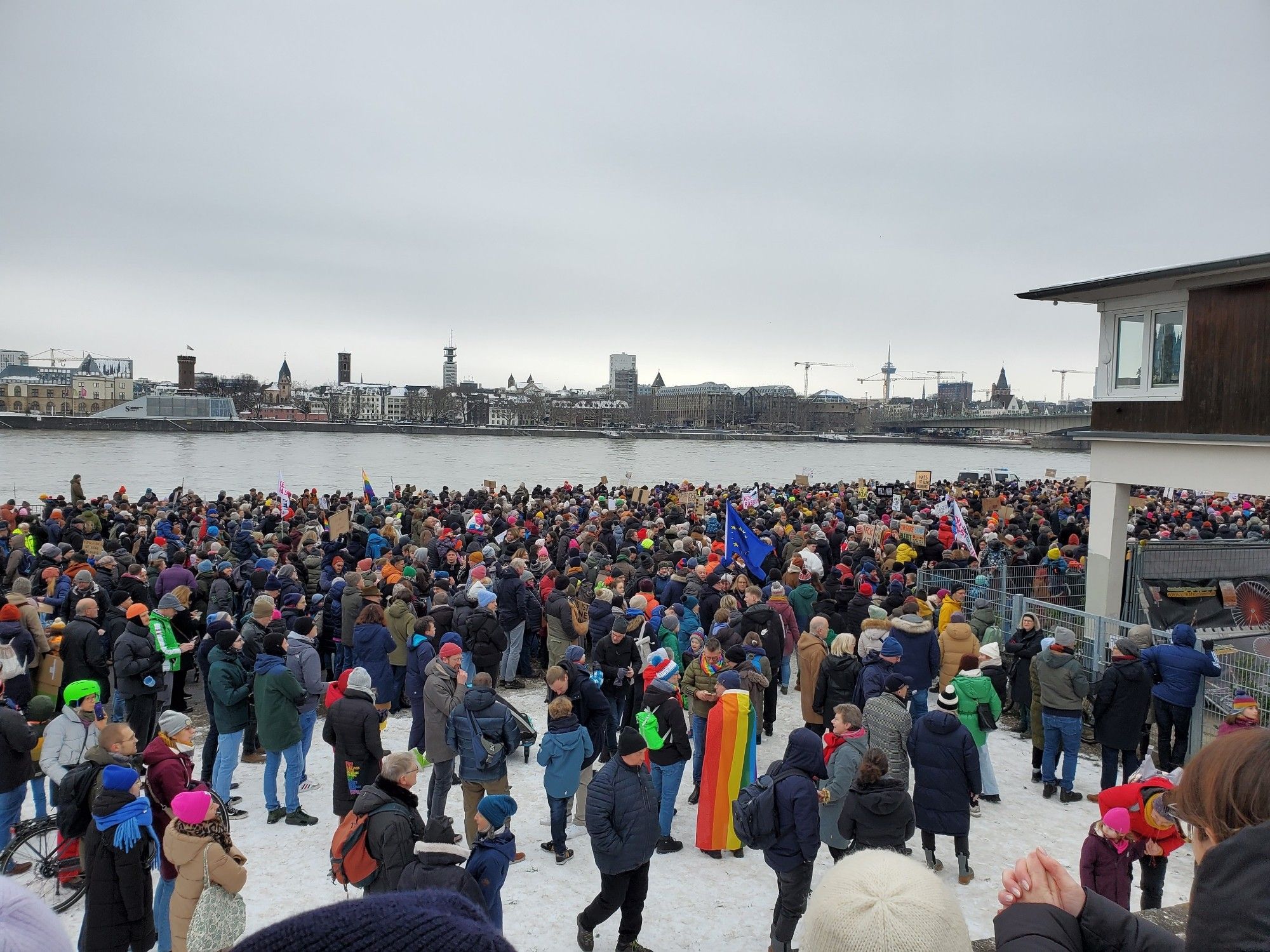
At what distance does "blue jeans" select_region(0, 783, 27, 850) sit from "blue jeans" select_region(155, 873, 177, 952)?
1.57m

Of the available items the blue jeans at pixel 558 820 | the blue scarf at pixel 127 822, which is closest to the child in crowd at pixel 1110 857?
the blue jeans at pixel 558 820

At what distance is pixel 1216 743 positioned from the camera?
1.62 metres

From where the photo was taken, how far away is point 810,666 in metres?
7.95

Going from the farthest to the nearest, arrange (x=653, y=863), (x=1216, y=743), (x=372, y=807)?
1. (x=653, y=863)
2. (x=372, y=807)
3. (x=1216, y=743)

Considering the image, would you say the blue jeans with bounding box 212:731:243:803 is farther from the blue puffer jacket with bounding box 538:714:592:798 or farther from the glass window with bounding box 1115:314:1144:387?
the glass window with bounding box 1115:314:1144:387

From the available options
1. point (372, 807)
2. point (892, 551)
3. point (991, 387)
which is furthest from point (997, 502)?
point (991, 387)

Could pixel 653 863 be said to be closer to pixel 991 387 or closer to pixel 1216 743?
pixel 1216 743

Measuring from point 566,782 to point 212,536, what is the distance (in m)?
10.5

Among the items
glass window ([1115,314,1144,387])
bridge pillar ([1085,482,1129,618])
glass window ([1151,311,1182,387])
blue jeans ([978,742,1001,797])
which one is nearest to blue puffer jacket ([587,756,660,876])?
blue jeans ([978,742,1001,797])

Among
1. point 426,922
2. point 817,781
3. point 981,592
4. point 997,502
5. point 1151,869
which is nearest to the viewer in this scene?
point 426,922

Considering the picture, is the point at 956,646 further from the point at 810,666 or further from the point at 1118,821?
the point at 1118,821

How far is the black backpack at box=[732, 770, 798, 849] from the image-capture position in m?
4.59

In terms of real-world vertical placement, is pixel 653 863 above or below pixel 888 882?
below

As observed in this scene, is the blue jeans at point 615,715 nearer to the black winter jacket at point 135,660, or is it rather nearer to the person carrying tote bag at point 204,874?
the person carrying tote bag at point 204,874
